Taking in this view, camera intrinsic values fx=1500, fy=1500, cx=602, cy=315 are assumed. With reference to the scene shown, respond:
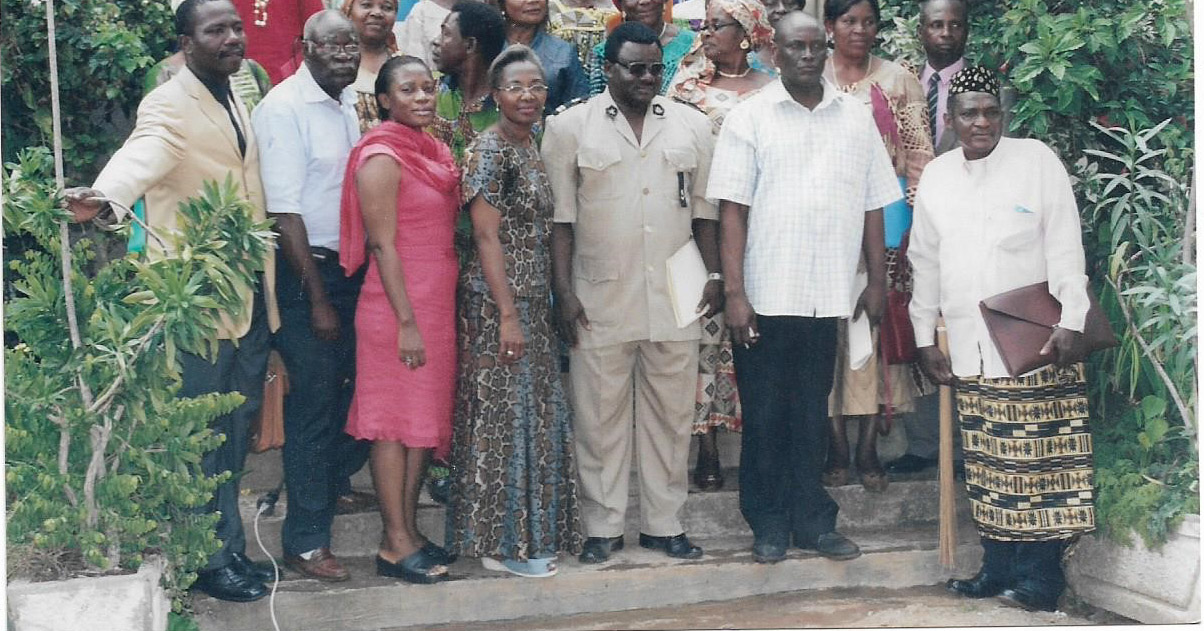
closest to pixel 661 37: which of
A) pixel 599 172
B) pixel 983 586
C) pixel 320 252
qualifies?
pixel 599 172

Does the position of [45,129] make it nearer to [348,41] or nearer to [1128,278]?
[348,41]

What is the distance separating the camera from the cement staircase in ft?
17.1

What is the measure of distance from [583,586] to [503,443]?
2.08 ft

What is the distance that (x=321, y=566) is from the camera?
5301mm

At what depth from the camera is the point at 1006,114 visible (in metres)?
5.98

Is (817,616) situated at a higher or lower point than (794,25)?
lower

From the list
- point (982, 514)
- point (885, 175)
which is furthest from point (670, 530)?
point (885, 175)

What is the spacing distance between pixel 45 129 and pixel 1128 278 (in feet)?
13.9

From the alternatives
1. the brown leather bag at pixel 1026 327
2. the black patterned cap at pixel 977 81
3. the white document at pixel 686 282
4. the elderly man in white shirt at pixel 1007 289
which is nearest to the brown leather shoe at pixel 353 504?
the white document at pixel 686 282

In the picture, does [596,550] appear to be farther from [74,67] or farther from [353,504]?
[74,67]

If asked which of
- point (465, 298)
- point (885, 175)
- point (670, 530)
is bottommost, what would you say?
point (670, 530)

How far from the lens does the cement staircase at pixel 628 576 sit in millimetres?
5223

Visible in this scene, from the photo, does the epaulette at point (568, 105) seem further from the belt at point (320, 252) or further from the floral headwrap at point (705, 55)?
the belt at point (320, 252)

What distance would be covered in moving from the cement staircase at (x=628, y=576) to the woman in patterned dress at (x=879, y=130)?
0.76 feet
